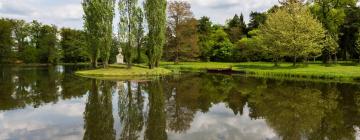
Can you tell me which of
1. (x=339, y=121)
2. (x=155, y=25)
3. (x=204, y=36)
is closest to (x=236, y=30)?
(x=204, y=36)

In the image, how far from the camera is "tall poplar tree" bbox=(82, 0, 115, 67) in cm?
4978

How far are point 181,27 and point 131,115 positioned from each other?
186 ft

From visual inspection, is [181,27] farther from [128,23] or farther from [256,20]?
[256,20]

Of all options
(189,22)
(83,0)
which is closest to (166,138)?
(83,0)

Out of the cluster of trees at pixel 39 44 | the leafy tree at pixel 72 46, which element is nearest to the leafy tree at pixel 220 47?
the cluster of trees at pixel 39 44

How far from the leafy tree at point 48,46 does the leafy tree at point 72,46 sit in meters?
4.85

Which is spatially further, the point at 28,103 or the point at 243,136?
the point at 28,103

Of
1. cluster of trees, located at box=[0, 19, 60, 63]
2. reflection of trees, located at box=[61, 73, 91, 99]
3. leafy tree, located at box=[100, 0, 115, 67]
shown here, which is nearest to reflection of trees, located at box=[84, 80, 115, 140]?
reflection of trees, located at box=[61, 73, 91, 99]

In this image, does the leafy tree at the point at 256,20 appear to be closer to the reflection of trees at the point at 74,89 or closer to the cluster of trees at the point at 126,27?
the cluster of trees at the point at 126,27

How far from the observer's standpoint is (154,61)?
175 ft

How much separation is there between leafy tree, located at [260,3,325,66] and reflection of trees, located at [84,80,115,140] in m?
38.4

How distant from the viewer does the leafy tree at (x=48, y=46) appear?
333 ft

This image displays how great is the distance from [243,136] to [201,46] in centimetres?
7462

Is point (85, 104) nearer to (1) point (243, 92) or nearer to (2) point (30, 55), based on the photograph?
(1) point (243, 92)
